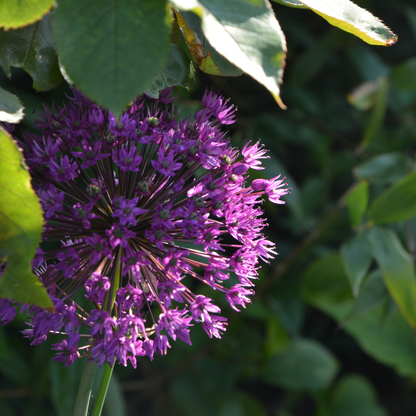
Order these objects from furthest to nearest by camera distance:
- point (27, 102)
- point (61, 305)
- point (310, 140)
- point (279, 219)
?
point (279, 219)
point (310, 140)
point (27, 102)
point (61, 305)

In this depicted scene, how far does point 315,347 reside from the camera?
6.08 feet

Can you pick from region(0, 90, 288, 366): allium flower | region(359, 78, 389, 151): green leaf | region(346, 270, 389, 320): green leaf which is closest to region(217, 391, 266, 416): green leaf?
region(346, 270, 389, 320): green leaf

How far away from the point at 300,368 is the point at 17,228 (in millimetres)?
1643

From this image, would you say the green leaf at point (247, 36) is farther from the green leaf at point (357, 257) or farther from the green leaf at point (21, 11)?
the green leaf at point (357, 257)

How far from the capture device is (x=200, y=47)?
0.47m

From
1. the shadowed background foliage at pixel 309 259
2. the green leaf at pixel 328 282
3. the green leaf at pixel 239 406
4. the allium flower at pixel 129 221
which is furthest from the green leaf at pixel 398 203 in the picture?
the green leaf at pixel 239 406

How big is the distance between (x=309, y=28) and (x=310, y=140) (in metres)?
0.67

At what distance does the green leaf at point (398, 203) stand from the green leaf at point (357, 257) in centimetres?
8

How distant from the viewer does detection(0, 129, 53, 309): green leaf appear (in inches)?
15.7

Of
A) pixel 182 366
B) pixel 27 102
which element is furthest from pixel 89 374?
pixel 182 366

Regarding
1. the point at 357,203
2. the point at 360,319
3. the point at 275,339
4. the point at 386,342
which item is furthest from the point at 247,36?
the point at 386,342

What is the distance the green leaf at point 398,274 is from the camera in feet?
3.50

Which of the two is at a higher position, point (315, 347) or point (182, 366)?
point (315, 347)

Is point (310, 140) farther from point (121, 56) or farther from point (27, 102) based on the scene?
point (121, 56)
